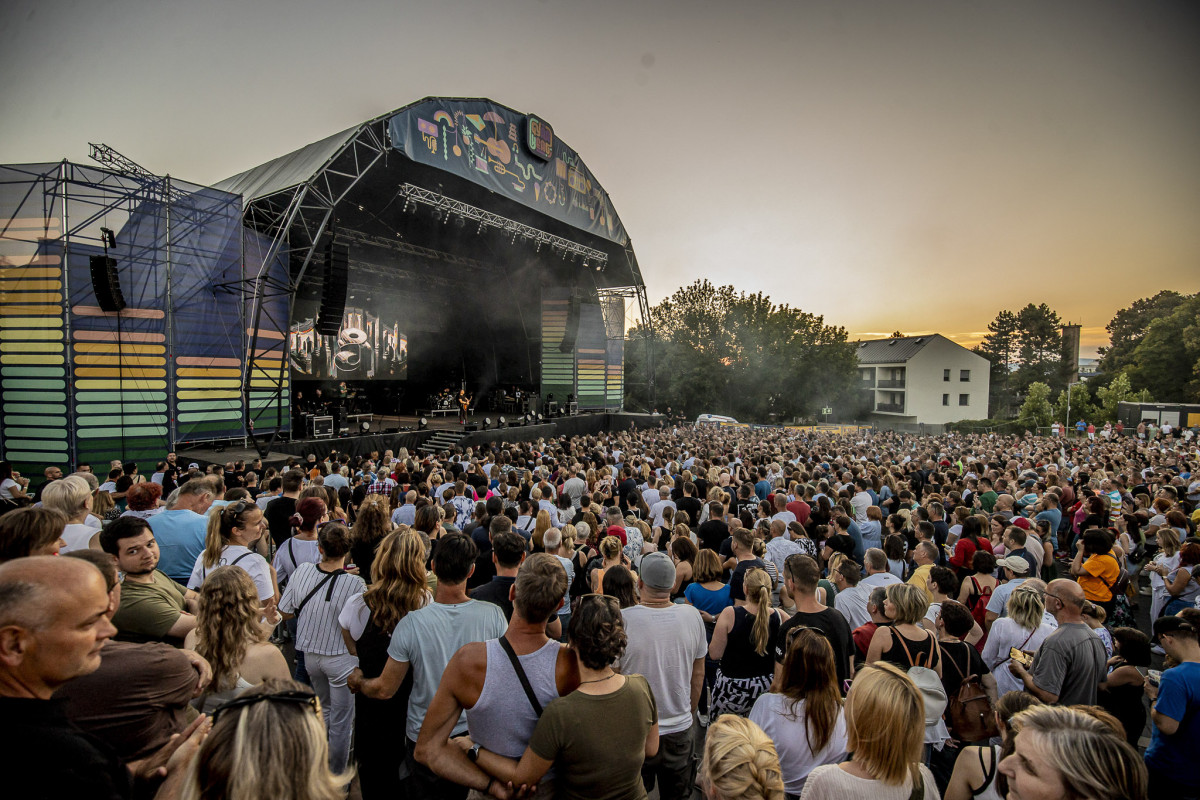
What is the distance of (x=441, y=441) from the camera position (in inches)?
642

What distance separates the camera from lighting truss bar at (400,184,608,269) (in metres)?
14.3

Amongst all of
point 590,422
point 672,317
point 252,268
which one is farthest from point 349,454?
point 672,317

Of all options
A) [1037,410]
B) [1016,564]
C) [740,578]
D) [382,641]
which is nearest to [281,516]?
[382,641]

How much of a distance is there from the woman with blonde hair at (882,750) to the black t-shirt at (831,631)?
3.41ft

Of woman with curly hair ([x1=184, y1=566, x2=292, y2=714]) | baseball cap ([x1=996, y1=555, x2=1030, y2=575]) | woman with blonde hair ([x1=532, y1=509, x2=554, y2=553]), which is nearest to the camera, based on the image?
woman with curly hair ([x1=184, y1=566, x2=292, y2=714])

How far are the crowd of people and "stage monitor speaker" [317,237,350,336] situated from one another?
8028 millimetres

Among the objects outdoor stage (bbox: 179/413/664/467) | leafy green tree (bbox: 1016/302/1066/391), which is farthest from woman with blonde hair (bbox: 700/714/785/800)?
leafy green tree (bbox: 1016/302/1066/391)

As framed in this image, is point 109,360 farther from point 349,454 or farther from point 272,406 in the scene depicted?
point 349,454

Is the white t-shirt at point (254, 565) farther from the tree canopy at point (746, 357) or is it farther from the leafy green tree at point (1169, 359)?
the leafy green tree at point (1169, 359)

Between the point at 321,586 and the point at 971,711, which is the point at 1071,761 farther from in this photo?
the point at 321,586

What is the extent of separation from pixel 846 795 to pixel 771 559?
3275mm

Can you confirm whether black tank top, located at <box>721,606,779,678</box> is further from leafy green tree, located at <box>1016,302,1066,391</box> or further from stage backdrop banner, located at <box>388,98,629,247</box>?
leafy green tree, located at <box>1016,302,1066,391</box>

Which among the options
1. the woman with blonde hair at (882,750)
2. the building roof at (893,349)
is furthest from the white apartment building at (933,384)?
the woman with blonde hair at (882,750)

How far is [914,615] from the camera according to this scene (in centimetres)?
283
